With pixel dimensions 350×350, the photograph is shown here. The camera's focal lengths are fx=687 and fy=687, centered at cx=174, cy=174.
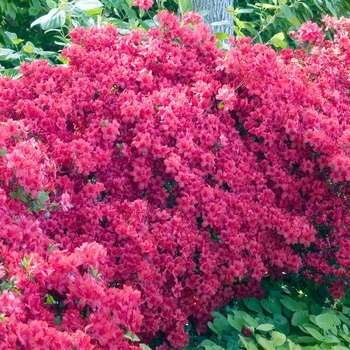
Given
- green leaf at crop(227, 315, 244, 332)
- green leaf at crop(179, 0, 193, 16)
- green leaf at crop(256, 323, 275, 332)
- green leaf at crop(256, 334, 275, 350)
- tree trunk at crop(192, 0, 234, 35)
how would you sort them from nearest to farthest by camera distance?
green leaf at crop(256, 334, 275, 350), green leaf at crop(256, 323, 275, 332), green leaf at crop(227, 315, 244, 332), green leaf at crop(179, 0, 193, 16), tree trunk at crop(192, 0, 234, 35)

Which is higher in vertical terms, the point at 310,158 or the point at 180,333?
the point at 310,158

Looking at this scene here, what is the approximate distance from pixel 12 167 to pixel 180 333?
105 centimetres

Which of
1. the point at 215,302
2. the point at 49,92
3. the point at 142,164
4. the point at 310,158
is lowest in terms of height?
the point at 215,302

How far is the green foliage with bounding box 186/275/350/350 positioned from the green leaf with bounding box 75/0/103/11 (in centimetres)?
195

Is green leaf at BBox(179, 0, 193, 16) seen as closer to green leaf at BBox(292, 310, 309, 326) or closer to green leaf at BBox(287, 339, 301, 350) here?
green leaf at BBox(292, 310, 309, 326)

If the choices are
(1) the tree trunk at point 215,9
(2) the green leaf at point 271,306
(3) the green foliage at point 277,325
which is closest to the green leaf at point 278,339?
(3) the green foliage at point 277,325

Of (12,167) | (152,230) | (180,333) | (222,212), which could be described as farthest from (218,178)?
(12,167)

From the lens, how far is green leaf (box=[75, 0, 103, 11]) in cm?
417

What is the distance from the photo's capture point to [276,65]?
369cm

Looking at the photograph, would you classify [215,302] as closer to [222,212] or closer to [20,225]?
[222,212]

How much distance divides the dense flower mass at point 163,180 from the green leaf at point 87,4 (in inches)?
23.4

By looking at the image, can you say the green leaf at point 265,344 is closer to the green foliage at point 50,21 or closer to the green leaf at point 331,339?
the green leaf at point 331,339

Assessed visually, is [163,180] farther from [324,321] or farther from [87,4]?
[87,4]

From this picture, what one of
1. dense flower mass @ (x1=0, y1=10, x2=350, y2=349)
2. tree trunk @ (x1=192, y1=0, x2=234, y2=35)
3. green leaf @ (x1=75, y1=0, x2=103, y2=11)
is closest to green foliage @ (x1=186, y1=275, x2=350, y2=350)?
dense flower mass @ (x1=0, y1=10, x2=350, y2=349)
